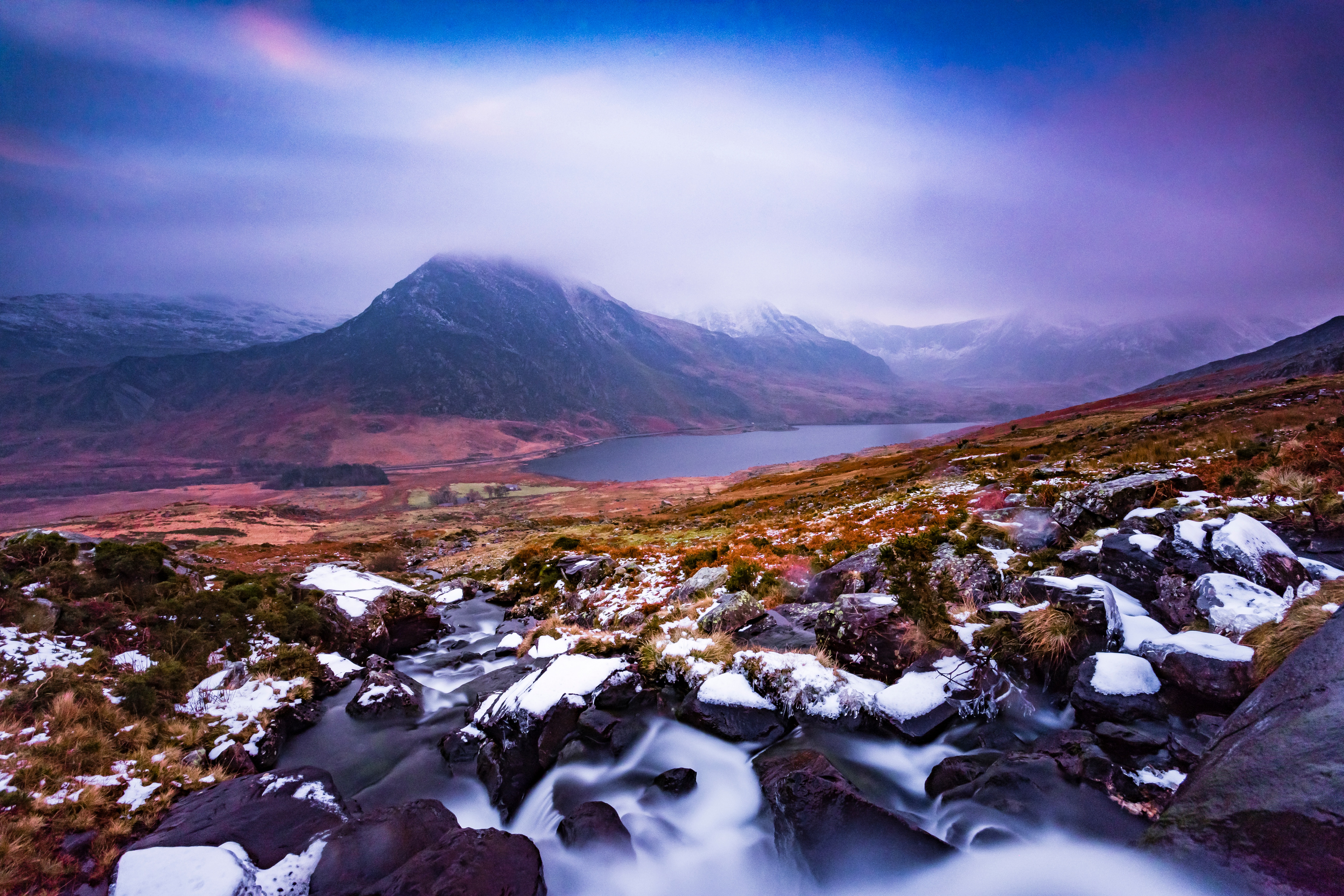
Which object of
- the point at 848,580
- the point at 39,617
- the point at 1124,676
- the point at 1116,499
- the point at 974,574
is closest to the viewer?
the point at 1124,676

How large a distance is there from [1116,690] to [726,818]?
22.5ft

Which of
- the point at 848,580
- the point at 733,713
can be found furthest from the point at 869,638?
the point at 848,580

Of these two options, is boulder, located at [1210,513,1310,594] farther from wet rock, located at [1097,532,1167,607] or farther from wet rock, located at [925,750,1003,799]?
wet rock, located at [925,750,1003,799]

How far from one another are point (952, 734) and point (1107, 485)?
944 centimetres

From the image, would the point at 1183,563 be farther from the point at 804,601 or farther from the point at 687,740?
the point at 687,740

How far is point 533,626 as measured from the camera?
19.2 metres

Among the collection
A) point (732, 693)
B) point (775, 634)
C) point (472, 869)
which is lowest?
point (472, 869)

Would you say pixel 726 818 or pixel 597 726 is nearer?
pixel 726 818

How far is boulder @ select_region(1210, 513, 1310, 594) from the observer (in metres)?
8.55

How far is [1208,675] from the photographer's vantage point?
7.64 m

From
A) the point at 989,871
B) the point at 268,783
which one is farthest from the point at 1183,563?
the point at 268,783

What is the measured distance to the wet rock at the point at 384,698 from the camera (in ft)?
41.4

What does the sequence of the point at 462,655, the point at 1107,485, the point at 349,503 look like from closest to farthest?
1. the point at 1107,485
2. the point at 462,655
3. the point at 349,503

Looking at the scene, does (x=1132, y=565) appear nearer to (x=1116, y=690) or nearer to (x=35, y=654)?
(x=1116, y=690)
